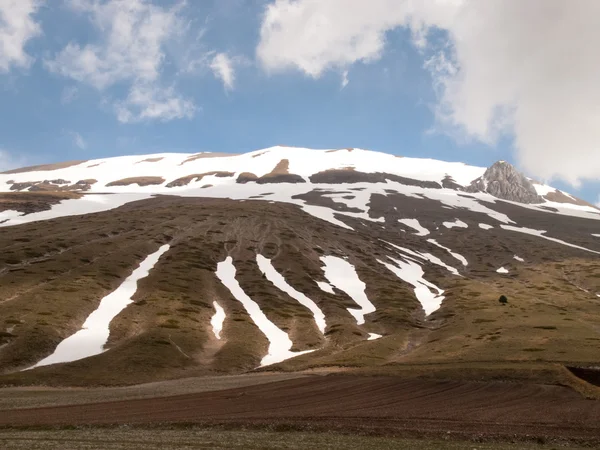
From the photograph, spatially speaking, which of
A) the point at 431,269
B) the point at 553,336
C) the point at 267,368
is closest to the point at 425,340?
the point at 553,336

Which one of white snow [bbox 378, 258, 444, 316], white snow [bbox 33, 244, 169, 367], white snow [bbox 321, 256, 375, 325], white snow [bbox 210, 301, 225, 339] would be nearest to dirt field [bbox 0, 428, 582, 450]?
white snow [bbox 33, 244, 169, 367]

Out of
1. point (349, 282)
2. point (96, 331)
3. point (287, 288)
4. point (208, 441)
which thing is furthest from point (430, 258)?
point (208, 441)

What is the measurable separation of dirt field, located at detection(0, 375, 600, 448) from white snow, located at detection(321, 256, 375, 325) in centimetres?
6345

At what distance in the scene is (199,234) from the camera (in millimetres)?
175250

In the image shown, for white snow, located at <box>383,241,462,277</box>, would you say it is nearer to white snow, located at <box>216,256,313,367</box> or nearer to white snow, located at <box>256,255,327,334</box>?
white snow, located at <box>256,255,327,334</box>

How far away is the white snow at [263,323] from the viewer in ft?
266

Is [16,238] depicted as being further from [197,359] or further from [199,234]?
[197,359]

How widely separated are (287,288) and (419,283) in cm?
4667

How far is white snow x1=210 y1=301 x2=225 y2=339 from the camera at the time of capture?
9246cm

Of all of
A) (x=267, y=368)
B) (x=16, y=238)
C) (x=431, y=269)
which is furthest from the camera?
(x=431, y=269)

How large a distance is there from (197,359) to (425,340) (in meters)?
44.4

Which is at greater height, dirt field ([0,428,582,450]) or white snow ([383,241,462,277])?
white snow ([383,241,462,277])

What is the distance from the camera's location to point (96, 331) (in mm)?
82875

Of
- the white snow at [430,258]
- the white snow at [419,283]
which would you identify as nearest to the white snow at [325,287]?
the white snow at [419,283]
